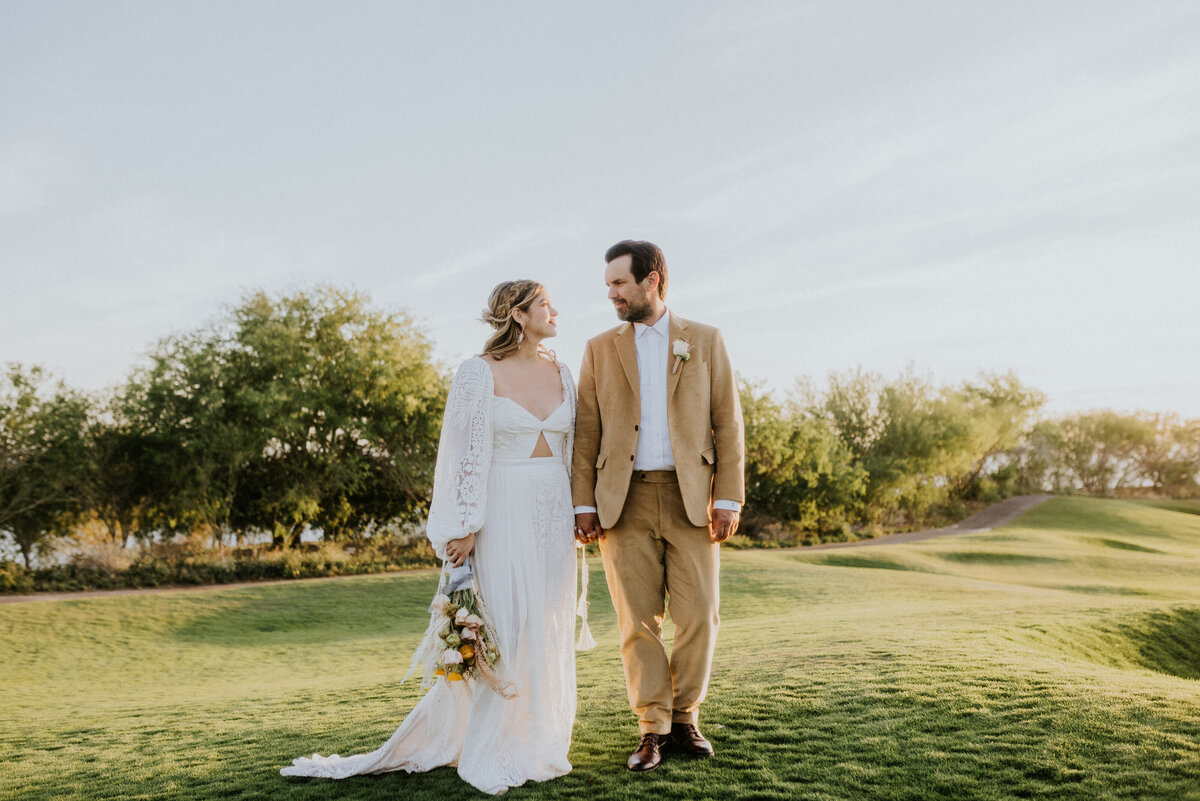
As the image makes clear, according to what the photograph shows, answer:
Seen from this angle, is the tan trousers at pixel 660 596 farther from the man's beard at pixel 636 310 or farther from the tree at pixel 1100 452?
the tree at pixel 1100 452

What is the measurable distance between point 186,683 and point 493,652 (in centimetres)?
812

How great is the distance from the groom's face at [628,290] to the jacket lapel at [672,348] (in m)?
0.15

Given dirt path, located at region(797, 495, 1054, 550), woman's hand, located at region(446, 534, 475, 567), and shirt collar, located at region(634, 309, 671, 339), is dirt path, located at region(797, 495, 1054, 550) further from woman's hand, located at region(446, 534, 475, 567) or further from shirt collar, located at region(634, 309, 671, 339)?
woman's hand, located at region(446, 534, 475, 567)

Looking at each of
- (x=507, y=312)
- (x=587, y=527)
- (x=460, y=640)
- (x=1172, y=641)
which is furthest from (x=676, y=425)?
(x=1172, y=641)

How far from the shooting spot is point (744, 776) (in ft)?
12.5

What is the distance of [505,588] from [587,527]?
0.51 meters

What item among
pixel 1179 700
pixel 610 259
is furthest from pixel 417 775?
pixel 1179 700

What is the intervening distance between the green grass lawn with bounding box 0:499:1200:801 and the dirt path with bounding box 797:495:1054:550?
14.8 meters

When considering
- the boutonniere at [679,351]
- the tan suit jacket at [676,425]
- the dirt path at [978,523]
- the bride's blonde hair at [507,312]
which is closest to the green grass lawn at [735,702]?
the tan suit jacket at [676,425]

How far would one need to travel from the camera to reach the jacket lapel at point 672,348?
3992 millimetres

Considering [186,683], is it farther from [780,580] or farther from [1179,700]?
[780,580]

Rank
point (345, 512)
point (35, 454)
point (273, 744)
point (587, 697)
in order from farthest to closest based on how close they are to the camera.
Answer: point (345, 512), point (35, 454), point (587, 697), point (273, 744)

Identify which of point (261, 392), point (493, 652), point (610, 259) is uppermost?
point (261, 392)

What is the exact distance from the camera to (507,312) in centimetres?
405
